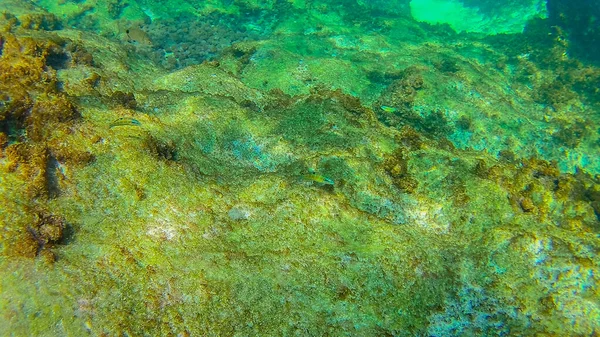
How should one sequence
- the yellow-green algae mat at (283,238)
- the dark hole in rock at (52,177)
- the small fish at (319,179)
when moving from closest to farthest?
the yellow-green algae mat at (283,238)
the dark hole in rock at (52,177)
the small fish at (319,179)

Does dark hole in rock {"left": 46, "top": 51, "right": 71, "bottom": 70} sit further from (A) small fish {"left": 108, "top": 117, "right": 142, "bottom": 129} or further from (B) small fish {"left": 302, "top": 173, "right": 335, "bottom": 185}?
(B) small fish {"left": 302, "top": 173, "right": 335, "bottom": 185}

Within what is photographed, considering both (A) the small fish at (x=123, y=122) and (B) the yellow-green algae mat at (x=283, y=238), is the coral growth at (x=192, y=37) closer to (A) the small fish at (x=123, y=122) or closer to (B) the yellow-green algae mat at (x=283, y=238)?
(A) the small fish at (x=123, y=122)

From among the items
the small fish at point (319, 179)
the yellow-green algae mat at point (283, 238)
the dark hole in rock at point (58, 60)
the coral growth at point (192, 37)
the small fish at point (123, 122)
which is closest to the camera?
the yellow-green algae mat at point (283, 238)

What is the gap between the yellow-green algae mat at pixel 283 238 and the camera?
311 centimetres

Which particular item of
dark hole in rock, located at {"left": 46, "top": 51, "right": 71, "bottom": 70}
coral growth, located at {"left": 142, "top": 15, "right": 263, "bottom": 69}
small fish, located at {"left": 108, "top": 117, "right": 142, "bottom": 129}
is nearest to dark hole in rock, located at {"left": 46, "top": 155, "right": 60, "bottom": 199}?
small fish, located at {"left": 108, "top": 117, "right": 142, "bottom": 129}

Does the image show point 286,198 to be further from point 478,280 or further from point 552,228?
point 552,228

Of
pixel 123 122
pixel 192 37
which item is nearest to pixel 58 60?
pixel 123 122

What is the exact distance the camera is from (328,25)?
15.5 metres

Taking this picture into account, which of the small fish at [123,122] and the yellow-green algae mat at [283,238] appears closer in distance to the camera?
the yellow-green algae mat at [283,238]

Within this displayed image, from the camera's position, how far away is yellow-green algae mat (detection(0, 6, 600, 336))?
3.11 m

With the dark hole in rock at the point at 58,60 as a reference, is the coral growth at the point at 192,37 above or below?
above

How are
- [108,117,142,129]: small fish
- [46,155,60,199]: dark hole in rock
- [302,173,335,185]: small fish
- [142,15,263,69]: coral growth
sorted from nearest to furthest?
[46,155,60,199]: dark hole in rock → [302,173,335,185]: small fish → [108,117,142,129]: small fish → [142,15,263,69]: coral growth

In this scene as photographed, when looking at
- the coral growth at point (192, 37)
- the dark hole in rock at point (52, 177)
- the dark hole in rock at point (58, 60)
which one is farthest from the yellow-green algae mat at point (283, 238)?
the coral growth at point (192, 37)

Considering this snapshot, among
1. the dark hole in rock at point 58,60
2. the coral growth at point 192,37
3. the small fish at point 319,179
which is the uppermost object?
the small fish at point 319,179
